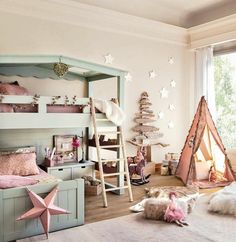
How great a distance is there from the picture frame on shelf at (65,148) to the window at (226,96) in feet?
Result: 8.95

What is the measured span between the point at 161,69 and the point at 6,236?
3.85m

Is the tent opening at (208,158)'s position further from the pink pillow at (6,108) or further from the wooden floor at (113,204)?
the pink pillow at (6,108)

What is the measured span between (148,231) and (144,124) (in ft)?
8.51

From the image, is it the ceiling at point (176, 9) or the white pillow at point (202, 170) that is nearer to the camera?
the white pillow at point (202, 170)

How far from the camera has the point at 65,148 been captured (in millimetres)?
4223

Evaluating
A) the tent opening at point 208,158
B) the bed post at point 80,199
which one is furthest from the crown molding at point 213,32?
the bed post at point 80,199

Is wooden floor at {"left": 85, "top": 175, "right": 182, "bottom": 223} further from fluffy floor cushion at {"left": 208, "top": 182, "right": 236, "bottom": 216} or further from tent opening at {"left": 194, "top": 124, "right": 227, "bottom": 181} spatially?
fluffy floor cushion at {"left": 208, "top": 182, "right": 236, "bottom": 216}

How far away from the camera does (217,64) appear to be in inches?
211

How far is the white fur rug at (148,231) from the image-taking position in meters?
2.53

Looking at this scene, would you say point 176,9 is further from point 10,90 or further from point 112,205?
point 112,205

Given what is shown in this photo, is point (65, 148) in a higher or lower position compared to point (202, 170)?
higher

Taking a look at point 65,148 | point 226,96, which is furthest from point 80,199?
point 226,96

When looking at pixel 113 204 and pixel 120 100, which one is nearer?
pixel 113 204

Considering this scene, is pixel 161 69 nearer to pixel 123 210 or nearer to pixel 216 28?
pixel 216 28
